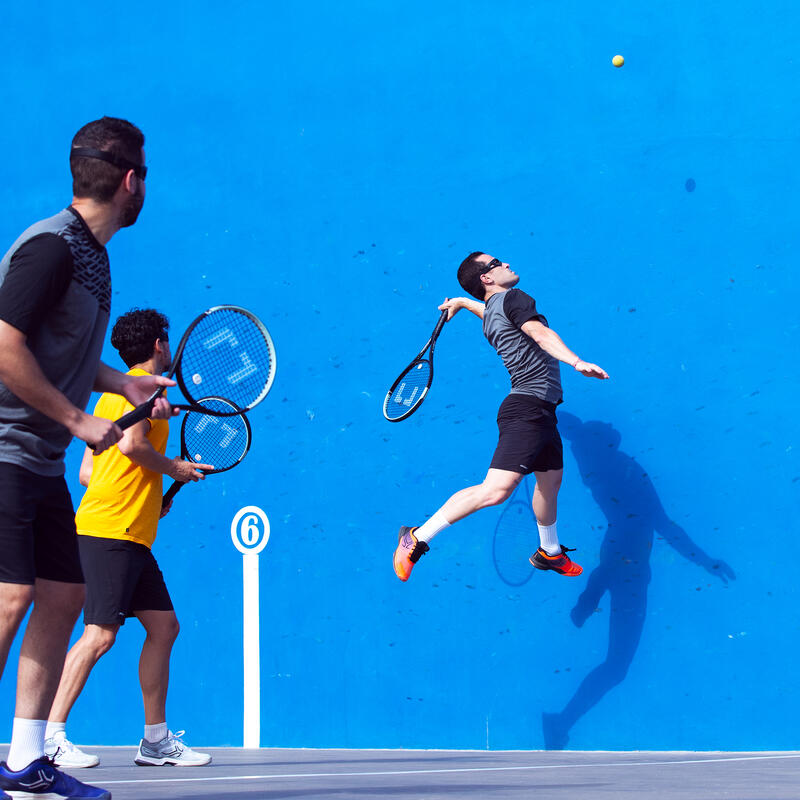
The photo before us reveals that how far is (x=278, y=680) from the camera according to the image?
5.01 metres

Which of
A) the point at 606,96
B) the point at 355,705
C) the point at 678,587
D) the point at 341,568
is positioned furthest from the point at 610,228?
the point at 355,705

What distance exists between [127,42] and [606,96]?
2336 mm

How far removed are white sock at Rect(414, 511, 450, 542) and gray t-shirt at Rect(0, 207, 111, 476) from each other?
202 centimetres

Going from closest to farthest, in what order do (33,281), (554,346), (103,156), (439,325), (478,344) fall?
(33,281), (103,156), (554,346), (439,325), (478,344)

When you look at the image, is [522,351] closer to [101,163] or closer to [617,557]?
[617,557]

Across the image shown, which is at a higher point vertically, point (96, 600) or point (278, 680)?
point (96, 600)

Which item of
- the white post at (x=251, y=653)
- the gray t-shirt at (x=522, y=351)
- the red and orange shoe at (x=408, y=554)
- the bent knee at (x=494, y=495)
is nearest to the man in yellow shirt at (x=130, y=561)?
the white post at (x=251, y=653)

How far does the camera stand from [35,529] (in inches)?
108

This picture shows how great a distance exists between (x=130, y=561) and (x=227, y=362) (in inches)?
36.9

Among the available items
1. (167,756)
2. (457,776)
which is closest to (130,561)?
(167,756)

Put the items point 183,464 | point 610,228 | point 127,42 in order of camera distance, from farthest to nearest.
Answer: point 127,42 → point 610,228 → point 183,464

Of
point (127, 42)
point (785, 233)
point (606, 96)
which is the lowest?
point (785, 233)

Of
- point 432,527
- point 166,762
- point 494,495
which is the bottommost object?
point 166,762

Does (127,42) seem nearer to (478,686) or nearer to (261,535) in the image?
(261,535)
